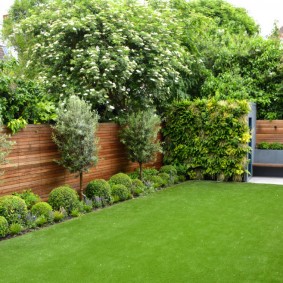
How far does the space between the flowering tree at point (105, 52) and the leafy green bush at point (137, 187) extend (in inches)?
83.4

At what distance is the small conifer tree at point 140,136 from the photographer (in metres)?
10.1

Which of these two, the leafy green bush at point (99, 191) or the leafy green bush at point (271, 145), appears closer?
the leafy green bush at point (99, 191)

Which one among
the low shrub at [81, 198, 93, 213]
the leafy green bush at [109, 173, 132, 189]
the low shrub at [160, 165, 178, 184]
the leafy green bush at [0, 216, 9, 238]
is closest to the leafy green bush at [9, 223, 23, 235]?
the leafy green bush at [0, 216, 9, 238]

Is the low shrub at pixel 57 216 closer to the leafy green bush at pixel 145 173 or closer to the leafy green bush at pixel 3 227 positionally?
the leafy green bush at pixel 3 227

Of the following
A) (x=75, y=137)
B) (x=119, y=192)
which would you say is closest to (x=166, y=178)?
(x=119, y=192)

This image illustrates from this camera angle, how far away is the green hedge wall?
1116 cm

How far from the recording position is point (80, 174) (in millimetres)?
8305

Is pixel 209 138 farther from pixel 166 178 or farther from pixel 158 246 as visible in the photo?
pixel 158 246

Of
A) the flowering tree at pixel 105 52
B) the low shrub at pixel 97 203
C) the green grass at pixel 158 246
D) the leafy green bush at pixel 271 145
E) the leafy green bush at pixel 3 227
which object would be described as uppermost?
the flowering tree at pixel 105 52

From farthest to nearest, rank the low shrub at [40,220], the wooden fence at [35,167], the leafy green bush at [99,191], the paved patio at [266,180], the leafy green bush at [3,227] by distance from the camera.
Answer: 1. the paved patio at [266,180]
2. the leafy green bush at [99,191]
3. the wooden fence at [35,167]
4. the low shrub at [40,220]
5. the leafy green bush at [3,227]

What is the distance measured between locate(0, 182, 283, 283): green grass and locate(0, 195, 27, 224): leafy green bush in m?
0.38

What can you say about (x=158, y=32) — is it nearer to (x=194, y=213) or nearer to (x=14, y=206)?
(x=194, y=213)

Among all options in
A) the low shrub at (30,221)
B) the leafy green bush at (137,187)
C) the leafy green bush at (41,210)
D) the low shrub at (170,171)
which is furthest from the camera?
the low shrub at (170,171)

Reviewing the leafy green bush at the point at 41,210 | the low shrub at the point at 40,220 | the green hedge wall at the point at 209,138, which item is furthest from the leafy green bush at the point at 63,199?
the green hedge wall at the point at 209,138
